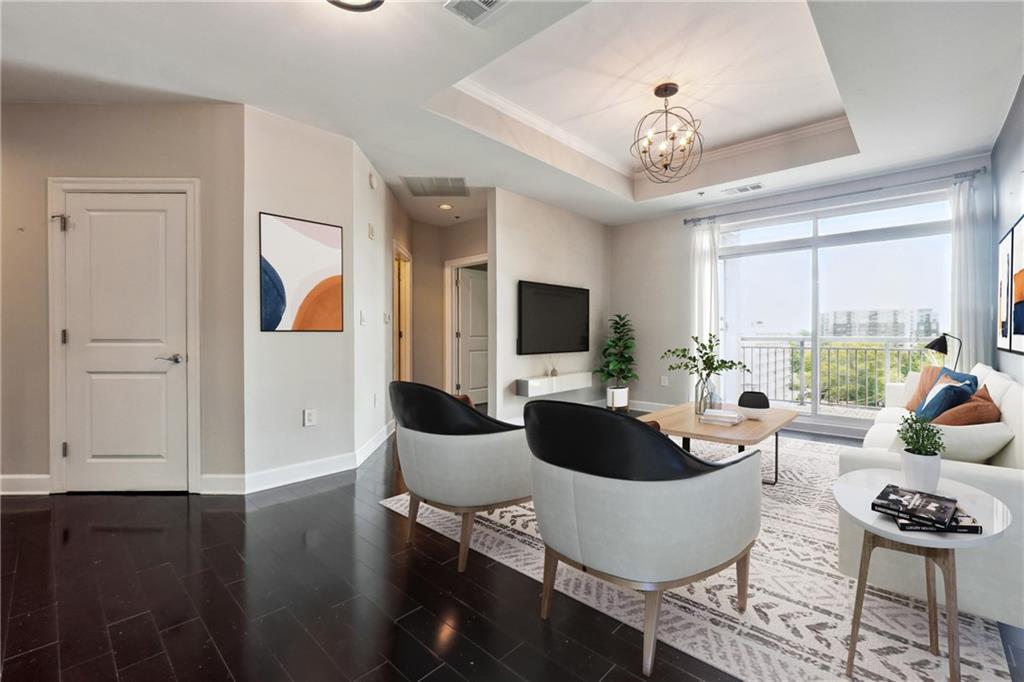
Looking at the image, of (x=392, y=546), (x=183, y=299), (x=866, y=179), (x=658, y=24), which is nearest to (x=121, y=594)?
(x=392, y=546)

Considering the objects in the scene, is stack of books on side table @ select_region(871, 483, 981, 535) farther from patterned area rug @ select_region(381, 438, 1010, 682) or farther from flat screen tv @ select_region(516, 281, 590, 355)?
flat screen tv @ select_region(516, 281, 590, 355)

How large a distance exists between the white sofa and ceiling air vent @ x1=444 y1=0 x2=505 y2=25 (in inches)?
103

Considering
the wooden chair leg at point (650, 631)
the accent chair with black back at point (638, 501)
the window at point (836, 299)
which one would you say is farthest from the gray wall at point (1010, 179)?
the wooden chair leg at point (650, 631)

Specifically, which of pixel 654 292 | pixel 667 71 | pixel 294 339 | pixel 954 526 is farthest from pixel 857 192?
pixel 294 339

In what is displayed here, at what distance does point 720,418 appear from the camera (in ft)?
10.4

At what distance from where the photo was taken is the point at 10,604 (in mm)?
1783

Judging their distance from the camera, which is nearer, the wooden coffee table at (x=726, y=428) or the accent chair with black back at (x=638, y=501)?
the accent chair with black back at (x=638, y=501)

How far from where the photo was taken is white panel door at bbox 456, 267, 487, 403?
6484 mm

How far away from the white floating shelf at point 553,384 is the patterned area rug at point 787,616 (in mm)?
2445

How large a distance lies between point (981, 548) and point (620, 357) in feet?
15.2

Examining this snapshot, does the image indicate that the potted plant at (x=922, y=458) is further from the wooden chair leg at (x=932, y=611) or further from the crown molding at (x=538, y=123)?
the crown molding at (x=538, y=123)

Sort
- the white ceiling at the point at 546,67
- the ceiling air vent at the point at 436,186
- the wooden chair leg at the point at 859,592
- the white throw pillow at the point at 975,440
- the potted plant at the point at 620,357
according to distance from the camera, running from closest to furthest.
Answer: the wooden chair leg at the point at 859,592 < the white throw pillow at the point at 975,440 < the white ceiling at the point at 546,67 < the ceiling air vent at the point at 436,186 < the potted plant at the point at 620,357

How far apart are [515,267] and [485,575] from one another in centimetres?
355

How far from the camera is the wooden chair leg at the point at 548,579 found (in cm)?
170
